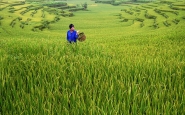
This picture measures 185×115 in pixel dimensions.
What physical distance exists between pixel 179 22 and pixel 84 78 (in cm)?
3274

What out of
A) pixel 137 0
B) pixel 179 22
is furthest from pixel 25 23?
pixel 137 0

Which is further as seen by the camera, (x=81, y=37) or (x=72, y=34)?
(x=72, y=34)

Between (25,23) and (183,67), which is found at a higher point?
(183,67)

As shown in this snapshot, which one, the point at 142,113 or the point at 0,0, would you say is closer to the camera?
the point at 142,113

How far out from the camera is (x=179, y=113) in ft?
7.46

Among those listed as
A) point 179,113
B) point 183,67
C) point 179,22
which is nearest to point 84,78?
point 179,113

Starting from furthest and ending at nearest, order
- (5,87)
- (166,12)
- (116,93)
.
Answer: (166,12)
(5,87)
(116,93)

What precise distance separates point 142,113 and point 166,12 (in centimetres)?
4248

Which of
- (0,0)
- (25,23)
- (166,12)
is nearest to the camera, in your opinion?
(25,23)

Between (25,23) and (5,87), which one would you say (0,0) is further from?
(5,87)

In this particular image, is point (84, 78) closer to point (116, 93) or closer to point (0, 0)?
Answer: point (116, 93)

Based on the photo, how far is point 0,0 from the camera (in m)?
54.5

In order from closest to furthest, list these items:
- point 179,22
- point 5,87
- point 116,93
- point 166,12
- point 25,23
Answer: point 116,93, point 5,87, point 179,22, point 25,23, point 166,12

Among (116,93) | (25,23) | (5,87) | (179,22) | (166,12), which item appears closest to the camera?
(116,93)
